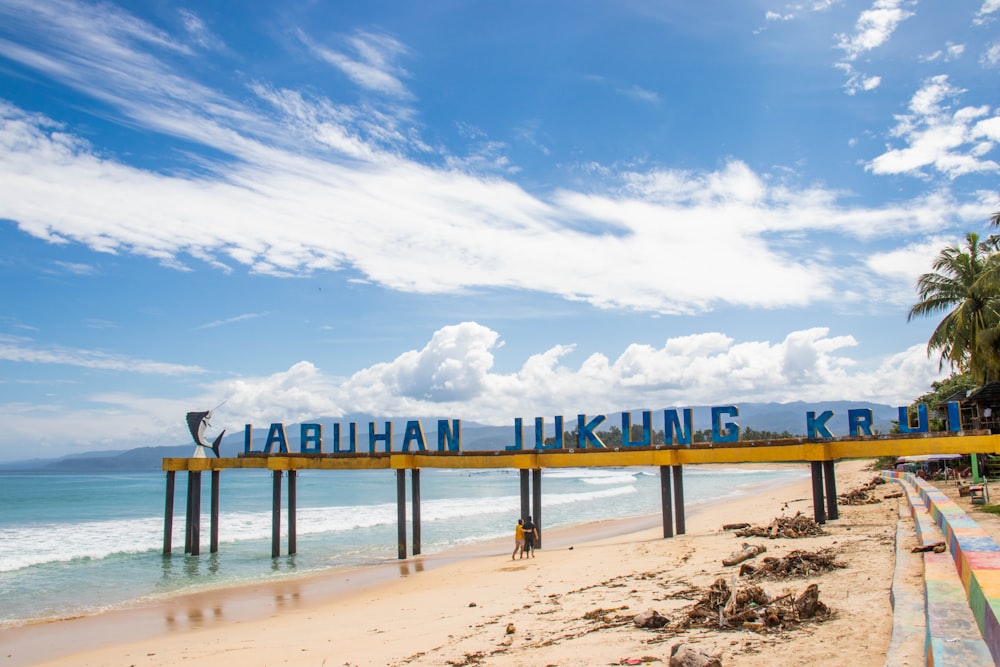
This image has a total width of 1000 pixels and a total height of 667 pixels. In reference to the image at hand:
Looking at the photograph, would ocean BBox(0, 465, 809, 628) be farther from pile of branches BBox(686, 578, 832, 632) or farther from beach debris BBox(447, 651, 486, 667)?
pile of branches BBox(686, 578, 832, 632)

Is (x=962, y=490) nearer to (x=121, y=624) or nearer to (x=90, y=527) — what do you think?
(x=121, y=624)

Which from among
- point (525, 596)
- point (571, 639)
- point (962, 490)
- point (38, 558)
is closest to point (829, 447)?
point (962, 490)

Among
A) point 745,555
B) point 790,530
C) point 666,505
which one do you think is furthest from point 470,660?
point 666,505

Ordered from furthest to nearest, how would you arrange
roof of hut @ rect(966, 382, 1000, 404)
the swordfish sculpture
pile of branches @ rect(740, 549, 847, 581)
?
→ the swordfish sculpture
roof of hut @ rect(966, 382, 1000, 404)
pile of branches @ rect(740, 549, 847, 581)

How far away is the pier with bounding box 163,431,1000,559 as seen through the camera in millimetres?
20438

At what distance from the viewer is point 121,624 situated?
59.4 feet

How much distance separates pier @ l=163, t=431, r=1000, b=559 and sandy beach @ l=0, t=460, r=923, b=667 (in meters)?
1.56

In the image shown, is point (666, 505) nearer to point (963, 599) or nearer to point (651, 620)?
point (651, 620)

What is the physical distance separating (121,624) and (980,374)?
1426 inches

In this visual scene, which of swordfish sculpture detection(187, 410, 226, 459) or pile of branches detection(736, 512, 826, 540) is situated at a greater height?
swordfish sculpture detection(187, 410, 226, 459)

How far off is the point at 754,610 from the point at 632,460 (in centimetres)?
1433

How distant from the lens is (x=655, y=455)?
76.9ft

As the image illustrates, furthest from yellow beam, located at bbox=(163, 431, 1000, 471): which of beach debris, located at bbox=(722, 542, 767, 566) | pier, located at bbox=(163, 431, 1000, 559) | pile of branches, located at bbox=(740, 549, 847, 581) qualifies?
pile of branches, located at bbox=(740, 549, 847, 581)

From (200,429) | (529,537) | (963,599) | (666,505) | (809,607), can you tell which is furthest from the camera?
(200,429)
